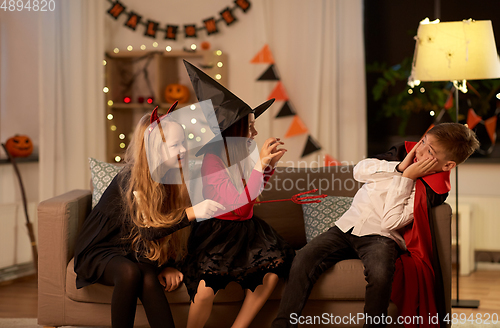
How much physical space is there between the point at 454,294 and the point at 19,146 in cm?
283

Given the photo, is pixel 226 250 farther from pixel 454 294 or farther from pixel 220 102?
pixel 454 294

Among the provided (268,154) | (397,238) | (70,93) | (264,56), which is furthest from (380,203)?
(70,93)

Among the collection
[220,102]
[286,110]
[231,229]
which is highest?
[286,110]

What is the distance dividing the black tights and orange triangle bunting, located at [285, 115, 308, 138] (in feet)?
6.58

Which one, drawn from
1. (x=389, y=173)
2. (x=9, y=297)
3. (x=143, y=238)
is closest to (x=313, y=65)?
(x=389, y=173)

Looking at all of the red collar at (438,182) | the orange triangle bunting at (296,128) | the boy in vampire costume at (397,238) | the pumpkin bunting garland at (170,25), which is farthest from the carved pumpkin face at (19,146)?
the red collar at (438,182)

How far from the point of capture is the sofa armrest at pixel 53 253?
2.01 m

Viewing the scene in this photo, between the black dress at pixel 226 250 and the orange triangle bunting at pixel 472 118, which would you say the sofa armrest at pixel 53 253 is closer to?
the black dress at pixel 226 250

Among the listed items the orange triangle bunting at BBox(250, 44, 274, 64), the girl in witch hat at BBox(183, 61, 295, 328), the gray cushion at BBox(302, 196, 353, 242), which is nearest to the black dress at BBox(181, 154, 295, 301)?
the girl in witch hat at BBox(183, 61, 295, 328)

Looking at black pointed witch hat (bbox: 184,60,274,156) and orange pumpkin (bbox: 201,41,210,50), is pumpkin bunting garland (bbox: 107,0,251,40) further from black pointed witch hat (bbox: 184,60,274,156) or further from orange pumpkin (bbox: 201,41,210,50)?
black pointed witch hat (bbox: 184,60,274,156)

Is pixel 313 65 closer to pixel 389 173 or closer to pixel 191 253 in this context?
pixel 389 173

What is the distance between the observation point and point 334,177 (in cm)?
240

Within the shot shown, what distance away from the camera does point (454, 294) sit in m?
2.69

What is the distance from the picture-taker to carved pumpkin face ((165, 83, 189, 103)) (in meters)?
3.62
